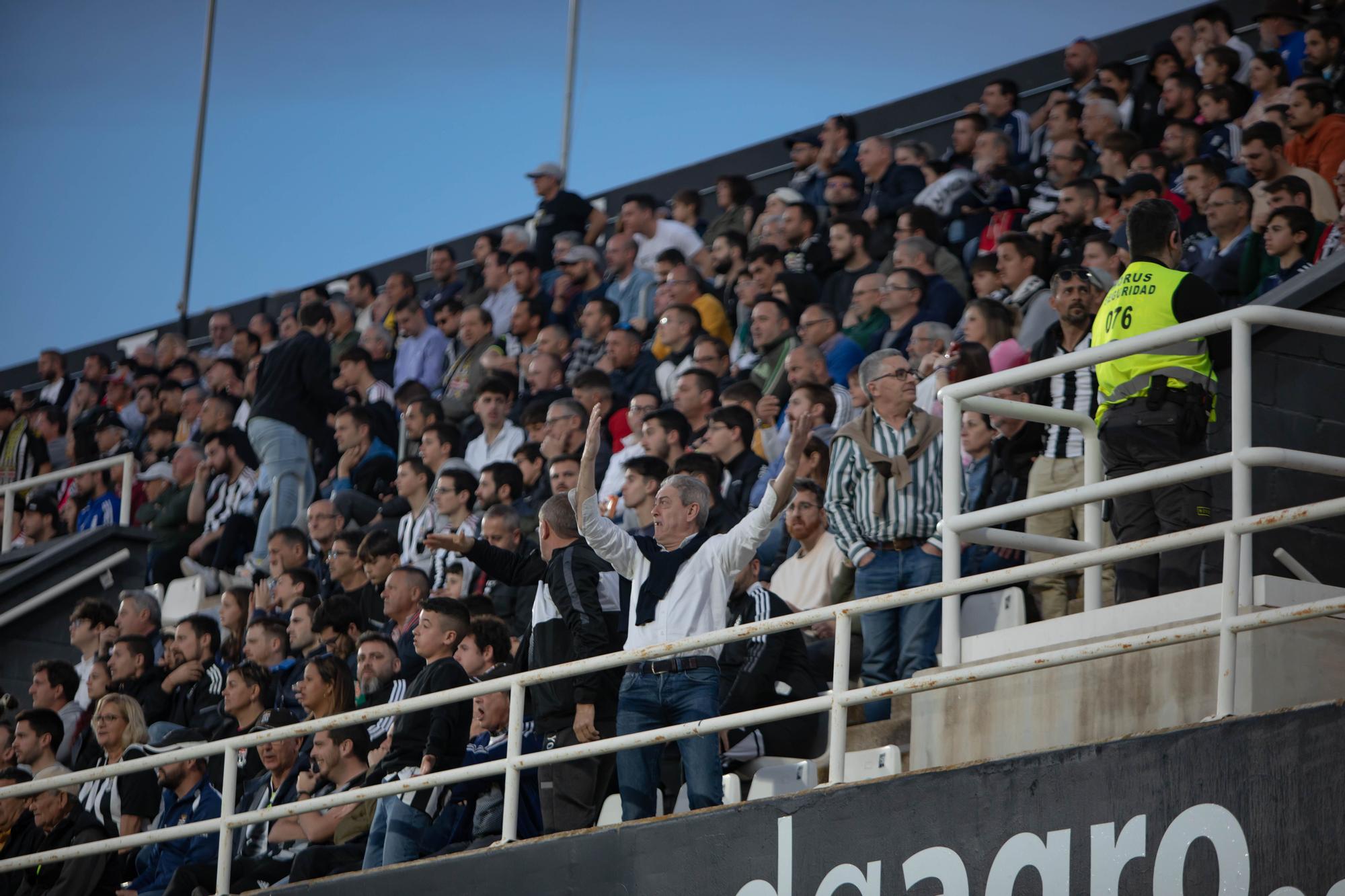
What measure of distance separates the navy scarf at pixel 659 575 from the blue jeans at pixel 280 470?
6.26 metres

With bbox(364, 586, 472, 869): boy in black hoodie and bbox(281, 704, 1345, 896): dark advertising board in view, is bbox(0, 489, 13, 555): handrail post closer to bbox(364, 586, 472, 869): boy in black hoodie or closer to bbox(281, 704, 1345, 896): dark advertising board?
bbox(364, 586, 472, 869): boy in black hoodie

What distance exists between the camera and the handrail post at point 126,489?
47.1 feet

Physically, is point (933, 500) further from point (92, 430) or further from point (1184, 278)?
point (92, 430)

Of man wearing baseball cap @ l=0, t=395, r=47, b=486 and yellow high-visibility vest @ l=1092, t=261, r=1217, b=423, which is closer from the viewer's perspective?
yellow high-visibility vest @ l=1092, t=261, r=1217, b=423

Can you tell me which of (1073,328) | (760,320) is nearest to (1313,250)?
(1073,328)

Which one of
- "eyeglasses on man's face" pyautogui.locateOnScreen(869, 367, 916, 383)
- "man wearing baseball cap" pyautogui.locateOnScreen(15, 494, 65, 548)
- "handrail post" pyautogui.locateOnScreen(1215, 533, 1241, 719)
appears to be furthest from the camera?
"man wearing baseball cap" pyautogui.locateOnScreen(15, 494, 65, 548)

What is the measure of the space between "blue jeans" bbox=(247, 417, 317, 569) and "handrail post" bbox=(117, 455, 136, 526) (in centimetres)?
130

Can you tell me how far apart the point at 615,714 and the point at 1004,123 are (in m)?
7.11

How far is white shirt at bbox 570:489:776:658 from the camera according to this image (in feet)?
24.3

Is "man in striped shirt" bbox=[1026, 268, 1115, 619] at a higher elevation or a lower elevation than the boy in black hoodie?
higher

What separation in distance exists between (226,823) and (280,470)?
5.51 meters

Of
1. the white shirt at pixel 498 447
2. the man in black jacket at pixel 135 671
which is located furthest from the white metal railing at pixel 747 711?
the white shirt at pixel 498 447

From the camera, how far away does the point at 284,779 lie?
9.27 m

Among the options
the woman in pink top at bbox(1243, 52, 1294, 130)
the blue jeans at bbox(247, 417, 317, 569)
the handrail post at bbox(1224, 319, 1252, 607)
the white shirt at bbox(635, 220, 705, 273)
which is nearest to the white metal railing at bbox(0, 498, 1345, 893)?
the handrail post at bbox(1224, 319, 1252, 607)
